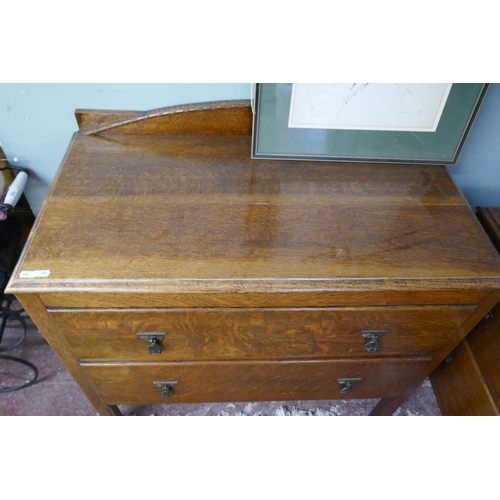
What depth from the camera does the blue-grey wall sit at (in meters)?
1.00

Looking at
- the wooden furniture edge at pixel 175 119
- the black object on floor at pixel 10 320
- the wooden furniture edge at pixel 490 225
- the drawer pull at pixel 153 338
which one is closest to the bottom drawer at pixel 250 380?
the drawer pull at pixel 153 338

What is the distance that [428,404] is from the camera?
1.37 meters

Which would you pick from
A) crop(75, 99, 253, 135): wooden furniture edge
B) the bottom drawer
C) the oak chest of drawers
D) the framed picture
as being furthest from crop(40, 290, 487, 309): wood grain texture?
crop(75, 99, 253, 135): wooden furniture edge

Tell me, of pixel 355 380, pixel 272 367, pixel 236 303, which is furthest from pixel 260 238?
pixel 355 380

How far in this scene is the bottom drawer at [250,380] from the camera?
96 cm

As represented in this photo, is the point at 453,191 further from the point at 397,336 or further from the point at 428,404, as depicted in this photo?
the point at 428,404

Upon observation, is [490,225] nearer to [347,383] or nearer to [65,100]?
[347,383]

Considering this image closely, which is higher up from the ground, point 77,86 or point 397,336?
point 77,86

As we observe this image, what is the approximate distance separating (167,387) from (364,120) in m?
0.80

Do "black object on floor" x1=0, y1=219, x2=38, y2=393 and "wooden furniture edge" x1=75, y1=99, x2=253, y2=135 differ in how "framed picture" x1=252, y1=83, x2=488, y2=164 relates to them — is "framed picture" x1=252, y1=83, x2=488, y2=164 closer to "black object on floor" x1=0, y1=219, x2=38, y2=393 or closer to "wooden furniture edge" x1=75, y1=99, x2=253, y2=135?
"wooden furniture edge" x1=75, y1=99, x2=253, y2=135

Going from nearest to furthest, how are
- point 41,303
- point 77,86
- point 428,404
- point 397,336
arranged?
point 41,303, point 397,336, point 77,86, point 428,404

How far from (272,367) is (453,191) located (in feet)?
1.92

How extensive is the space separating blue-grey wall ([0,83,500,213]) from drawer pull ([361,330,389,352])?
0.59 meters

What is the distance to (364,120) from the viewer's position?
95cm
